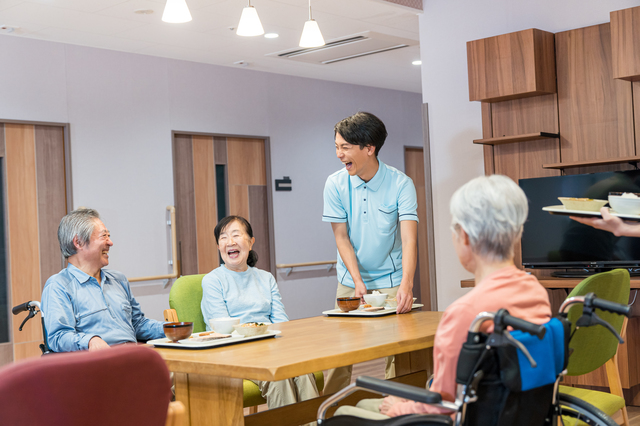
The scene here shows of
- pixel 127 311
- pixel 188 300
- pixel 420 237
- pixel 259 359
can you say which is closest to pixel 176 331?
pixel 259 359

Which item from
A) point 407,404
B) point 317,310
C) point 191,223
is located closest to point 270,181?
point 191,223

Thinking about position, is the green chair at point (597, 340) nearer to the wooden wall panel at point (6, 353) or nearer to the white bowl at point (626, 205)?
the white bowl at point (626, 205)

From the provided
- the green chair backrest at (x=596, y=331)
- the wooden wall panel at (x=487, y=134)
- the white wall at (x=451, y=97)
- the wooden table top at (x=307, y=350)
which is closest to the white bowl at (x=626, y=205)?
the green chair backrest at (x=596, y=331)

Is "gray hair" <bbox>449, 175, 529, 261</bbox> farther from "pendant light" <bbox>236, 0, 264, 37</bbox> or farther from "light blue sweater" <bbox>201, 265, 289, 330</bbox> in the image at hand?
"pendant light" <bbox>236, 0, 264, 37</bbox>

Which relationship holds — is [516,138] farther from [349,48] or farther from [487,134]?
[349,48]

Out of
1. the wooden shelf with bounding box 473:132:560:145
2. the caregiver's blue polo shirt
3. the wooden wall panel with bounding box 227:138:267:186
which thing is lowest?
the caregiver's blue polo shirt

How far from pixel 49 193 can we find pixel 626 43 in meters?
4.17

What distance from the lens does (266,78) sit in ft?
22.6

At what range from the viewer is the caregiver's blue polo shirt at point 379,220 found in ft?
9.96

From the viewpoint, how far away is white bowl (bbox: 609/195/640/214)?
88.2 inches

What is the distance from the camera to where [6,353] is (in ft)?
17.0

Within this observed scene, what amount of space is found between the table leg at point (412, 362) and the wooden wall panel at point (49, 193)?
3419mm

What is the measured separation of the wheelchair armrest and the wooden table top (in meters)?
0.22

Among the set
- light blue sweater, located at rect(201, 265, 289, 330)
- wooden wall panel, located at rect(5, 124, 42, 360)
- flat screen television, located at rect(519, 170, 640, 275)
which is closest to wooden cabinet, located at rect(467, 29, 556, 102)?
flat screen television, located at rect(519, 170, 640, 275)
